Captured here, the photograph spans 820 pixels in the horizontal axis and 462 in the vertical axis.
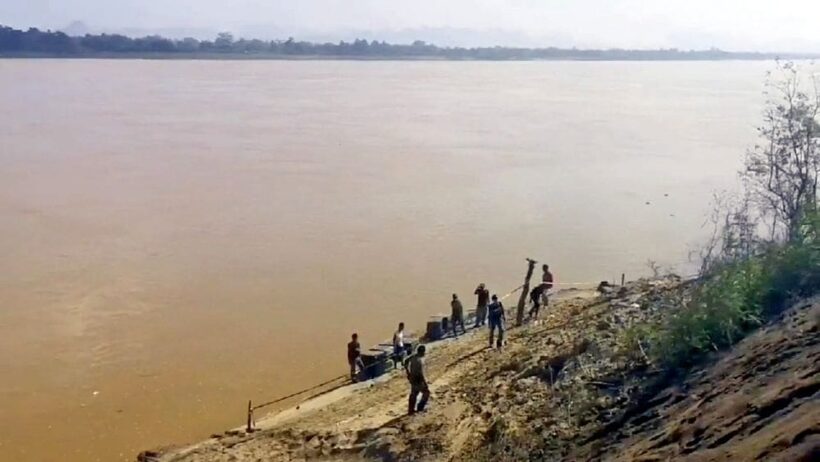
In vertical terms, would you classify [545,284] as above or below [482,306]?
above

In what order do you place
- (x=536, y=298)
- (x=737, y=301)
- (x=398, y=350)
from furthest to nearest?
(x=536, y=298) → (x=398, y=350) → (x=737, y=301)

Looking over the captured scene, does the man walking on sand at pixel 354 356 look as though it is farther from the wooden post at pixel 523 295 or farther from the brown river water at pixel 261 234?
the wooden post at pixel 523 295

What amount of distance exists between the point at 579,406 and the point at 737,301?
1573 mm

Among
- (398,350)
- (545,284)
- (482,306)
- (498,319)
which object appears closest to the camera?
(498,319)

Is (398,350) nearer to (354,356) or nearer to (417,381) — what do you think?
(354,356)

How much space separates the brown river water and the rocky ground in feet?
11.5

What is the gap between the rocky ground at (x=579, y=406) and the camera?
549cm

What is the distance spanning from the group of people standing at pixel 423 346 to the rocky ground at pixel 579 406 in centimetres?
24

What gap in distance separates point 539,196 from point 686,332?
2574 cm

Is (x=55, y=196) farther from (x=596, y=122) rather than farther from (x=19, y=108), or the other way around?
(x=596, y=122)

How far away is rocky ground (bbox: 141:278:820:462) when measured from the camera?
549cm

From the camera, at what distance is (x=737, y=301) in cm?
761

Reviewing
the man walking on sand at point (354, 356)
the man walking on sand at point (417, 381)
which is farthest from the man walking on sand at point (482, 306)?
the man walking on sand at point (417, 381)

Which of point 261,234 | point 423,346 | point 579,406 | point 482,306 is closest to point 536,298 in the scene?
point 482,306
